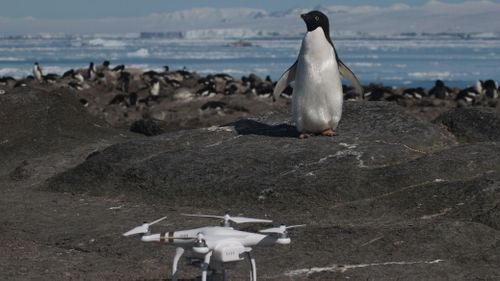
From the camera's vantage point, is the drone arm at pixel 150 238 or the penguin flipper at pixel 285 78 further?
the penguin flipper at pixel 285 78

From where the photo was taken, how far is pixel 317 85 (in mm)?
12953

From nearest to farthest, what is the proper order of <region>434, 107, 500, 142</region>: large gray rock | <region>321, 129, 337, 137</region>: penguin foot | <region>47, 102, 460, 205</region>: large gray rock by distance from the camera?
<region>47, 102, 460, 205</region>: large gray rock, <region>321, 129, 337, 137</region>: penguin foot, <region>434, 107, 500, 142</region>: large gray rock

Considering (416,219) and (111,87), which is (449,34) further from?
(416,219)

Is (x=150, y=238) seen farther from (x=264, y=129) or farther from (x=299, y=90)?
(x=264, y=129)

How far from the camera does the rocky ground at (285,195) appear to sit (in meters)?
8.80

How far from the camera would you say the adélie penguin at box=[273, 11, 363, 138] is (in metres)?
12.9

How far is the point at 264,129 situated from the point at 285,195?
263cm

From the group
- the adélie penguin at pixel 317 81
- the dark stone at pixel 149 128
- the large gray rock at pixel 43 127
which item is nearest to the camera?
the adélie penguin at pixel 317 81

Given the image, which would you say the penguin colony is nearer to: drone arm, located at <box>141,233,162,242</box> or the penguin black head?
the penguin black head

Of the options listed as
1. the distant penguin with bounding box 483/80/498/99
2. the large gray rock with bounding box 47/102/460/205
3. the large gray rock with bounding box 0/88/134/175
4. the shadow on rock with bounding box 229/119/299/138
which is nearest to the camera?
the large gray rock with bounding box 47/102/460/205

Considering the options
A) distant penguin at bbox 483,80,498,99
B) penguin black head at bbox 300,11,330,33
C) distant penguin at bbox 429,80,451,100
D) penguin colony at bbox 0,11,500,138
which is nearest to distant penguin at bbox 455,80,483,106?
penguin colony at bbox 0,11,500,138

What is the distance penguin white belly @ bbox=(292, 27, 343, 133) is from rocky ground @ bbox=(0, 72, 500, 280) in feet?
1.25

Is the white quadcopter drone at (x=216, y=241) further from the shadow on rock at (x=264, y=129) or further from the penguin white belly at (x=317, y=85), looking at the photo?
the shadow on rock at (x=264, y=129)

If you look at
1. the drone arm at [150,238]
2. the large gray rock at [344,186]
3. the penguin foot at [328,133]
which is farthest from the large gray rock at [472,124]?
the drone arm at [150,238]
